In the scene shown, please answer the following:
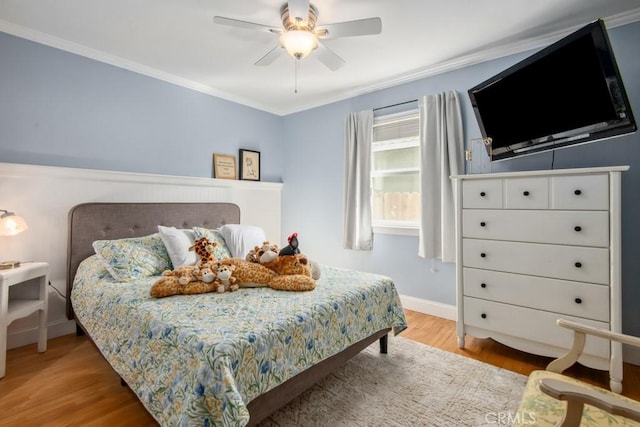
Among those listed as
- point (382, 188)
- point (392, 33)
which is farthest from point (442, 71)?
point (382, 188)

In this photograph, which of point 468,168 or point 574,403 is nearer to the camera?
point 574,403

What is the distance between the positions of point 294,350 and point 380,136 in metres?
2.78

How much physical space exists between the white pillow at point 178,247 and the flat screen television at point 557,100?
2.72 m

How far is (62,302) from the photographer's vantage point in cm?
260

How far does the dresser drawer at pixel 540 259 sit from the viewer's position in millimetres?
1922

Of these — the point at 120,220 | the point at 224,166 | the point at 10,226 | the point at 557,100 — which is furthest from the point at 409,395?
the point at 224,166

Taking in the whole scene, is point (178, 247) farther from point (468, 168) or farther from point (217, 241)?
point (468, 168)

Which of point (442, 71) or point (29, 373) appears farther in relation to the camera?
point (442, 71)

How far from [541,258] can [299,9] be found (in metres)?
2.37

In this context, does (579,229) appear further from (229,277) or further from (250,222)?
(250,222)

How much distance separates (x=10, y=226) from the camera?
214 centimetres

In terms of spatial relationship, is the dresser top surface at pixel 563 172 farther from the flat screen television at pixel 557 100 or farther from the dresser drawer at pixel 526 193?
the flat screen television at pixel 557 100

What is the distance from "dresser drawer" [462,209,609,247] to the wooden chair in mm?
996

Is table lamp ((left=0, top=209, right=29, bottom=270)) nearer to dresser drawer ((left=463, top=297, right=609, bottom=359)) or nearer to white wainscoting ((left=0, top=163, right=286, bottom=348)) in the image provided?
white wainscoting ((left=0, top=163, right=286, bottom=348))
